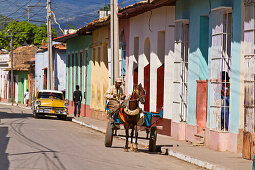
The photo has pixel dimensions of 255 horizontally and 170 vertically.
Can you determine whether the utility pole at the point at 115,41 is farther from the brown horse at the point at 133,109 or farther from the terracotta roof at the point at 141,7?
the brown horse at the point at 133,109

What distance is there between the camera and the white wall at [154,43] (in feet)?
67.3

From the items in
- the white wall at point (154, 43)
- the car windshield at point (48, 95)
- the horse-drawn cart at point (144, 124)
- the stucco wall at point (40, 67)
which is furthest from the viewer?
the stucco wall at point (40, 67)

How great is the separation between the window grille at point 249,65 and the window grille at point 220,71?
1543 mm

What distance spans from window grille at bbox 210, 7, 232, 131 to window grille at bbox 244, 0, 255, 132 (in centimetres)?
154

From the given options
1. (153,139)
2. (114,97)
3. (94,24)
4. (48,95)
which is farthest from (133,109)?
(48,95)

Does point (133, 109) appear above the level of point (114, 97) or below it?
below

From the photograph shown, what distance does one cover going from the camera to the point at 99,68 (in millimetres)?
32281

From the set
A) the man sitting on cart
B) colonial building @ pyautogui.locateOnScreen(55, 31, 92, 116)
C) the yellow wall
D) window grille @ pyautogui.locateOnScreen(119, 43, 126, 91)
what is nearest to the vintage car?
the yellow wall

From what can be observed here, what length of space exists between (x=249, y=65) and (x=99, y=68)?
19.1 metres

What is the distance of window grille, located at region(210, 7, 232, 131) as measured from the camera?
607 inches

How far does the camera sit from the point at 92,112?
3275cm

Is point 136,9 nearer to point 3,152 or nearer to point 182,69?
point 182,69

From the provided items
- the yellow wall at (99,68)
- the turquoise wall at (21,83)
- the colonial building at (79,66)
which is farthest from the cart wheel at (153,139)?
the turquoise wall at (21,83)

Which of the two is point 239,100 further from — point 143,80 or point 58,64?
point 58,64
